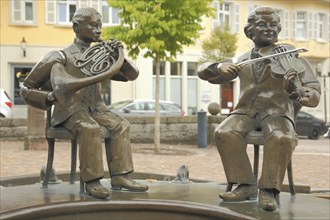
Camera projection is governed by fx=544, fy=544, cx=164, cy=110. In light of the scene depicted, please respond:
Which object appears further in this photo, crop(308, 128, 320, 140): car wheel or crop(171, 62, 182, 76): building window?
crop(171, 62, 182, 76): building window

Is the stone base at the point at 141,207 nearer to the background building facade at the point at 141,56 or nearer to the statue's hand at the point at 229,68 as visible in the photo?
the statue's hand at the point at 229,68

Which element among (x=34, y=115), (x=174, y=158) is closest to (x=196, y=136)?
(x=174, y=158)

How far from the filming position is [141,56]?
85.8 feet

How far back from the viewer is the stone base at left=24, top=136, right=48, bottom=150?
511 inches

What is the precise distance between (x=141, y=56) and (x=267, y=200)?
22.7m

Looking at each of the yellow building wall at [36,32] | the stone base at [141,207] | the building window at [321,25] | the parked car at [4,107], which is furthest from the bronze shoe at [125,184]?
the building window at [321,25]

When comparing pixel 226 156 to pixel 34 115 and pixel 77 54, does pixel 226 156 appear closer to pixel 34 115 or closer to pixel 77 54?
pixel 77 54

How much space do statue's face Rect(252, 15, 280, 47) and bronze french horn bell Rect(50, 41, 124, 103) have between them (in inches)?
41.2

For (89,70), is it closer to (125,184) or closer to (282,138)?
(125,184)

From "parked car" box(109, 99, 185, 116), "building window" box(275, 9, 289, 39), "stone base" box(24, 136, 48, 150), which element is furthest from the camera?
"building window" box(275, 9, 289, 39)

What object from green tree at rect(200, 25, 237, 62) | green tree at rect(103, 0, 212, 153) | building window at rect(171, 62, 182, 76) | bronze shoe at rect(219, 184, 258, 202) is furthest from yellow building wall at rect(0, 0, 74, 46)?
bronze shoe at rect(219, 184, 258, 202)

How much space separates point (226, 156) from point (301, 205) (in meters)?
0.67

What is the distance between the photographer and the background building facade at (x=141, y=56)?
25.0 meters

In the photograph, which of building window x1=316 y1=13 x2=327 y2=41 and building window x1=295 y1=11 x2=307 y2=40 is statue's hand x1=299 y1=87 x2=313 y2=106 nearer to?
building window x1=295 y1=11 x2=307 y2=40
